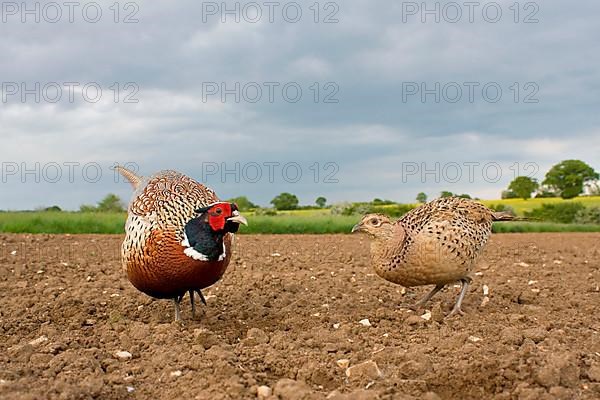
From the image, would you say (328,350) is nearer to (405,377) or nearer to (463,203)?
(405,377)

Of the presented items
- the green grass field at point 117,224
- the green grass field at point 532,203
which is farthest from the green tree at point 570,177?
the green grass field at point 117,224

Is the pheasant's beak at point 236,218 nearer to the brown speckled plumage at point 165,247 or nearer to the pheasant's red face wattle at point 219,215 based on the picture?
the pheasant's red face wattle at point 219,215

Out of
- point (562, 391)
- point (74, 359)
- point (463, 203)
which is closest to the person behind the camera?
point (562, 391)

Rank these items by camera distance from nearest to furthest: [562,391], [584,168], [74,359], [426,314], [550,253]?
[562,391], [74,359], [426,314], [550,253], [584,168]

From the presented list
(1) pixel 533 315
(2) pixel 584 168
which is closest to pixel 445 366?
(1) pixel 533 315

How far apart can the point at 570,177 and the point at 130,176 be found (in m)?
37.1

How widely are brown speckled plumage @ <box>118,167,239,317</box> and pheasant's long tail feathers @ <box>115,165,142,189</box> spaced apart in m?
0.91

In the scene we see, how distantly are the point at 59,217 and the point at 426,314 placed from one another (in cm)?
1305

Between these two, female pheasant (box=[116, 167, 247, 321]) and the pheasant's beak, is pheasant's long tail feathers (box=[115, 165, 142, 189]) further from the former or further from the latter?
the pheasant's beak

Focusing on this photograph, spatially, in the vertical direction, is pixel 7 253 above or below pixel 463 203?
below

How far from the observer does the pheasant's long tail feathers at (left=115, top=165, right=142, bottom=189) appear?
22.0 ft

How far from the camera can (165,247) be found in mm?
5023

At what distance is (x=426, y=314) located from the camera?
5812 millimetres

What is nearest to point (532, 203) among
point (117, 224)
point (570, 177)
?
point (570, 177)
